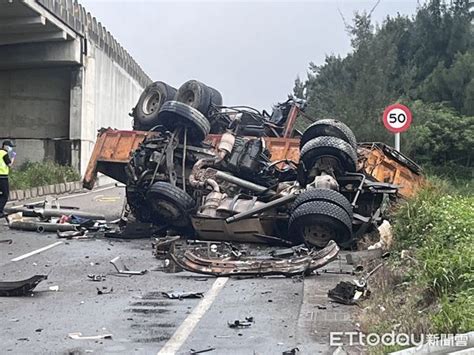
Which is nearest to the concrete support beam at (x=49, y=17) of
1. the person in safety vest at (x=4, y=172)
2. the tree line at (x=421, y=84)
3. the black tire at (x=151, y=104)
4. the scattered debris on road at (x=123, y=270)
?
the person in safety vest at (x=4, y=172)

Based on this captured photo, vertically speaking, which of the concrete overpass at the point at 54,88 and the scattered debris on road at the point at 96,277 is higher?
the concrete overpass at the point at 54,88

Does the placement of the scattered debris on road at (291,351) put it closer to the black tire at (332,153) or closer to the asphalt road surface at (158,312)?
the asphalt road surface at (158,312)

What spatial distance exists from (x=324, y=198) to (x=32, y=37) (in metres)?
19.6

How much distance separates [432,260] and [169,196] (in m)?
5.94

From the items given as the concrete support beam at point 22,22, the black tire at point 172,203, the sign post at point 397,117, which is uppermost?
the concrete support beam at point 22,22

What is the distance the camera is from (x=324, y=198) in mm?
9922

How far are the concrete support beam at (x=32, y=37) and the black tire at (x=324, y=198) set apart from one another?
1861 centimetres

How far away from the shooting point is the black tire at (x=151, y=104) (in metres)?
14.7

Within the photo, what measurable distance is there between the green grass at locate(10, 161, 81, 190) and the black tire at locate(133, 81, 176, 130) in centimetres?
778

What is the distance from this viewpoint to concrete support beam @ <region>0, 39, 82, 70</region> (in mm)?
27234

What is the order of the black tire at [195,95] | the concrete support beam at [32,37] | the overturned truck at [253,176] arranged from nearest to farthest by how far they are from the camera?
1. the overturned truck at [253,176]
2. the black tire at [195,95]
3. the concrete support beam at [32,37]

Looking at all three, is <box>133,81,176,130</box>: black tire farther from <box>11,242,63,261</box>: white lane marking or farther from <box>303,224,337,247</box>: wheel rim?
<box>303,224,337,247</box>: wheel rim

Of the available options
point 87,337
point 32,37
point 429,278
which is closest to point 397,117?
point 429,278

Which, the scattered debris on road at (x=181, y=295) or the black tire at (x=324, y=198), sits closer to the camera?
the scattered debris on road at (x=181, y=295)
